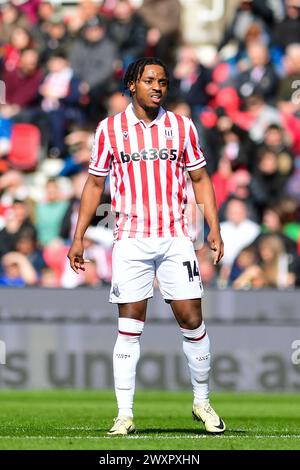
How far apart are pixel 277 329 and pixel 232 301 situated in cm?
57

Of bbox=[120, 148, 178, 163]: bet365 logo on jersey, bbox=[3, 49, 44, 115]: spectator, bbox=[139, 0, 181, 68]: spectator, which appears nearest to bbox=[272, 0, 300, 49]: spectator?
bbox=[139, 0, 181, 68]: spectator

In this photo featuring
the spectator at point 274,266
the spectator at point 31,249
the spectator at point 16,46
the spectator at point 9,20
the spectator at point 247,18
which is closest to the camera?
the spectator at point 274,266

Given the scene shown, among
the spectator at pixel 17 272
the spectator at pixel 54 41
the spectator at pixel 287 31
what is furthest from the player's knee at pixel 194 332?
the spectator at pixel 54 41

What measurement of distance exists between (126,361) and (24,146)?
10.1 metres

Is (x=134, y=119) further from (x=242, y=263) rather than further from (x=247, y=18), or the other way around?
(x=247, y=18)

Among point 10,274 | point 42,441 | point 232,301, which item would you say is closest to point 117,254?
point 42,441

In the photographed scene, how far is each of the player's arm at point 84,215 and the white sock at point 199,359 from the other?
2.82ft

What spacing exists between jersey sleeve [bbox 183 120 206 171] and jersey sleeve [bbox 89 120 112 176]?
519 millimetres

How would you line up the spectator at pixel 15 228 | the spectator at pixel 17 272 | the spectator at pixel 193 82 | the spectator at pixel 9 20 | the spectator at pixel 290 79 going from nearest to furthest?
the spectator at pixel 17 272, the spectator at pixel 15 228, the spectator at pixel 290 79, the spectator at pixel 193 82, the spectator at pixel 9 20

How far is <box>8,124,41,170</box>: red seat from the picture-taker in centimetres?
1888

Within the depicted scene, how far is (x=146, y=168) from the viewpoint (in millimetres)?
9094

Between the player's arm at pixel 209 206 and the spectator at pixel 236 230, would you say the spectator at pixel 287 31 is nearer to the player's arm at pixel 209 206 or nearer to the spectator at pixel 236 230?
the spectator at pixel 236 230

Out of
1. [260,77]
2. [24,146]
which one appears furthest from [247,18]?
[24,146]

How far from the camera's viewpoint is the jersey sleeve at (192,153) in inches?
364
